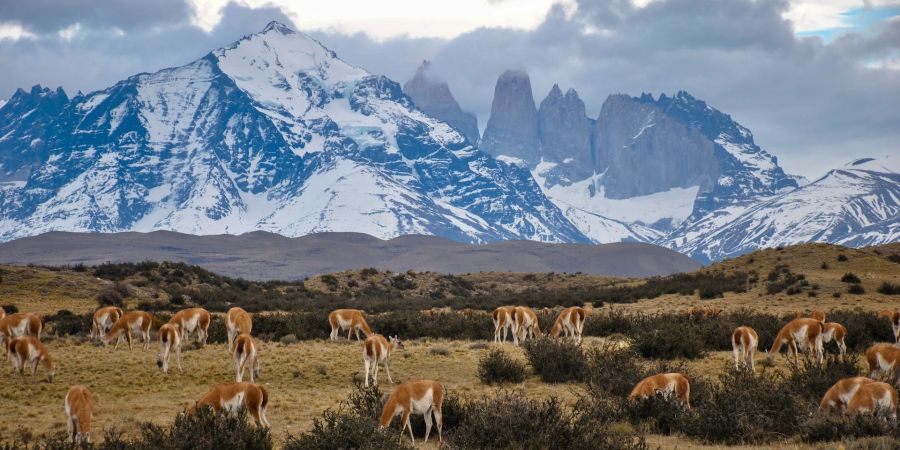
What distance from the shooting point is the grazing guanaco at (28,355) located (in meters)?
22.7

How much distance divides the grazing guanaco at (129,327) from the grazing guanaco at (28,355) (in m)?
5.47

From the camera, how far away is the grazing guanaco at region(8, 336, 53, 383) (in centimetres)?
2266

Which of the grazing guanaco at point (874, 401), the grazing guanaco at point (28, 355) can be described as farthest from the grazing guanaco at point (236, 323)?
the grazing guanaco at point (874, 401)

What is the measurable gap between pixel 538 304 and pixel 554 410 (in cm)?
4447

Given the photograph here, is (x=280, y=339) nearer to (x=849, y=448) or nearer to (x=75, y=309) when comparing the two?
(x=75, y=309)

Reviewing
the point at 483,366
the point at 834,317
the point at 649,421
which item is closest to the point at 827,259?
A: the point at 834,317

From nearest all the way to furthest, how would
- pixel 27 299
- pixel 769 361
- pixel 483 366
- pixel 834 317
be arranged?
pixel 483 366
pixel 769 361
pixel 834 317
pixel 27 299

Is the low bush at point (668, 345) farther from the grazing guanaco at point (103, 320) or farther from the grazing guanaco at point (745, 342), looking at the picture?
the grazing guanaco at point (103, 320)

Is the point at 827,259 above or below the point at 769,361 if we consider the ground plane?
above

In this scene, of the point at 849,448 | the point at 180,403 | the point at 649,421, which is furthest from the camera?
the point at 180,403

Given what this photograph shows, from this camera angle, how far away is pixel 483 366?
2281 cm

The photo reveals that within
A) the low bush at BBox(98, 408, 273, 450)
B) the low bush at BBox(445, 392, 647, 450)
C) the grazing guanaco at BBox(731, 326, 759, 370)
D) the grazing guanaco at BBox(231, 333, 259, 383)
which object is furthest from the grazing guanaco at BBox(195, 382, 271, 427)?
the grazing guanaco at BBox(731, 326, 759, 370)

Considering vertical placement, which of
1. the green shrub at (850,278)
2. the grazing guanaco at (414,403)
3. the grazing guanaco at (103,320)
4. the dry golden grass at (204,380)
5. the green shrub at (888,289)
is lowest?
the dry golden grass at (204,380)

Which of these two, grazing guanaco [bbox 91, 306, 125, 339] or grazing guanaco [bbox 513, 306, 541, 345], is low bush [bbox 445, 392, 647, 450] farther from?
grazing guanaco [bbox 91, 306, 125, 339]
